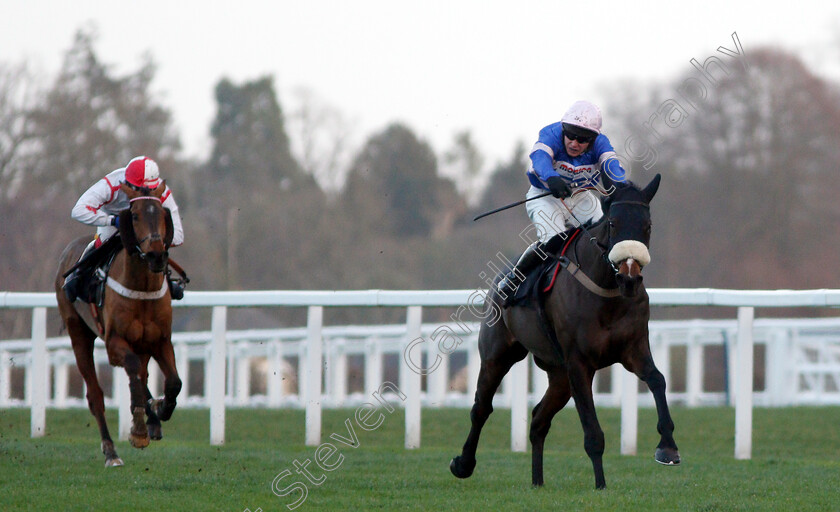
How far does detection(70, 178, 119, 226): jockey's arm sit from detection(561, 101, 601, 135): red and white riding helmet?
9.40 ft

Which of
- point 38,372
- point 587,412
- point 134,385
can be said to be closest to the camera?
A: point 587,412

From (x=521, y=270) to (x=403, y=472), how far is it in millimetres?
1432

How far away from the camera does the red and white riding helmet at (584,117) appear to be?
21.6 ft

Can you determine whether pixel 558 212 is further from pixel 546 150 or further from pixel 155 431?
pixel 155 431

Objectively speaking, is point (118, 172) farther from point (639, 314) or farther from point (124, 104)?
point (124, 104)

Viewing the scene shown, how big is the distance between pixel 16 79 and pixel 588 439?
2042cm

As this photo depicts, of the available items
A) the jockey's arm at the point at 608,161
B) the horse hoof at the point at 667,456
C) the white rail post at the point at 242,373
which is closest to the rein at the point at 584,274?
the jockey's arm at the point at 608,161

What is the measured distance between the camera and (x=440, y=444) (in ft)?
32.2

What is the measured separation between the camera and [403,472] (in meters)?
7.25

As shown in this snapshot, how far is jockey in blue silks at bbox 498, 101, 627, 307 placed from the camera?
661cm

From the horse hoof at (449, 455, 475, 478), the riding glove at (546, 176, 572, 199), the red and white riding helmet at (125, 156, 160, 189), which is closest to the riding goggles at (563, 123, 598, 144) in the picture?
the riding glove at (546, 176, 572, 199)

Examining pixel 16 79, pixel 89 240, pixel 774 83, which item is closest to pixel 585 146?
pixel 89 240

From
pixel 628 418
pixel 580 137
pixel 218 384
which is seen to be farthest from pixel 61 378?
pixel 580 137

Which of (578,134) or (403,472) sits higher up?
(578,134)
